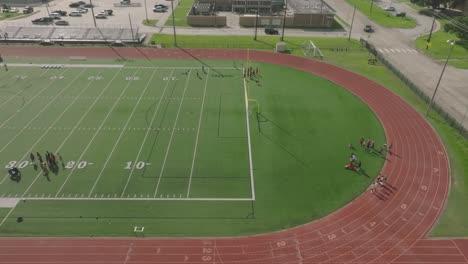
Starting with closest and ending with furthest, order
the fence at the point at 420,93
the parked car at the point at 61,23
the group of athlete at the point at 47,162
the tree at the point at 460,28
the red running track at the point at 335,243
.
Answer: the red running track at the point at 335,243
the group of athlete at the point at 47,162
the fence at the point at 420,93
the tree at the point at 460,28
the parked car at the point at 61,23

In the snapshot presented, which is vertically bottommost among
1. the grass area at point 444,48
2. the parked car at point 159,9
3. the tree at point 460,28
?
the grass area at point 444,48

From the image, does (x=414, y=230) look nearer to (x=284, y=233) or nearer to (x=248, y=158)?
(x=284, y=233)

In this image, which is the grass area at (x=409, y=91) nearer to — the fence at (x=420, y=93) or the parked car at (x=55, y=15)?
the fence at (x=420, y=93)

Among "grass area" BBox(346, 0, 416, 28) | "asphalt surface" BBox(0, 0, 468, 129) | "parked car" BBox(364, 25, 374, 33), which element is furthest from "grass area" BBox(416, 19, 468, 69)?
"parked car" BBox(364, 25, 374, 33)

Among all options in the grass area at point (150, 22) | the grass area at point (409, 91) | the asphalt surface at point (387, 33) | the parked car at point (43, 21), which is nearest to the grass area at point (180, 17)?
the asphalt surface at point (387, 33)

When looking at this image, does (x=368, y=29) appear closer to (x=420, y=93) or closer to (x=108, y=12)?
(x=420, y=93)

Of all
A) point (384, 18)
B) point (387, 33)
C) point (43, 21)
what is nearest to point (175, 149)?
point (43, 21)

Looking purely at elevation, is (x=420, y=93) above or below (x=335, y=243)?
above

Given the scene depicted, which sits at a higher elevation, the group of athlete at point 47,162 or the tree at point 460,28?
the tree at point 460,28
